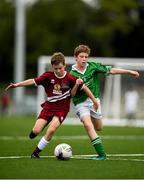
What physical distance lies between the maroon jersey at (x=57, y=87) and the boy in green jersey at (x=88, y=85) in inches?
14.7

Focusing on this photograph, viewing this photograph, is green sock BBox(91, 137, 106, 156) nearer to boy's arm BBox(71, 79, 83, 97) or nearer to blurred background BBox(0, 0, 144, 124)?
boy's arm BBox(71, 79, 83, 97)

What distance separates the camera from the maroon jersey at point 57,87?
49.0 ft

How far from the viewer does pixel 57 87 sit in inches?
587

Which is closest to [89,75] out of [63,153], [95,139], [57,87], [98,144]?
[57,87]

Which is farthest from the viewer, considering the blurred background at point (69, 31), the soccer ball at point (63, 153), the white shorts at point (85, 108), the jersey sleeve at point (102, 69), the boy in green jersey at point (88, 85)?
the blurred background at point (69, 31)

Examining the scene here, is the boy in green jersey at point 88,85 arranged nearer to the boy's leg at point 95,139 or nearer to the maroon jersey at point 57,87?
the boy's leg at point 95,139

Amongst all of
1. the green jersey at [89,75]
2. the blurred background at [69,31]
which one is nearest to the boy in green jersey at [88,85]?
the green jersey at [89,75]

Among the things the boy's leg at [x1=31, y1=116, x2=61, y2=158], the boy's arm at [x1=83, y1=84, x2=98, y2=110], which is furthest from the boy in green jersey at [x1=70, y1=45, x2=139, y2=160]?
the boy's leg at [x1=31, y1=116, x2=61, y2=158]

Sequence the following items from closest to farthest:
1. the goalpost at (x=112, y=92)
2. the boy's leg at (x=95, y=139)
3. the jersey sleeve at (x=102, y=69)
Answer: the boy's leg at (x=95, y=139)
the jersey sleeve at (x=102, y=69)
the goalpost at (x=112, y=92)

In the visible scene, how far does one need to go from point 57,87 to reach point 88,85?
0.81 metres

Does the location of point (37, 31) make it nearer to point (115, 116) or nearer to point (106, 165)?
point (115, 116)

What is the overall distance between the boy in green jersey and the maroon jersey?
0.37 metres

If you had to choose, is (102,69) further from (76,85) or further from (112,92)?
(112,92)

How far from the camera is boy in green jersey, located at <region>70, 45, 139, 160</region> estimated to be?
15.0 metres
